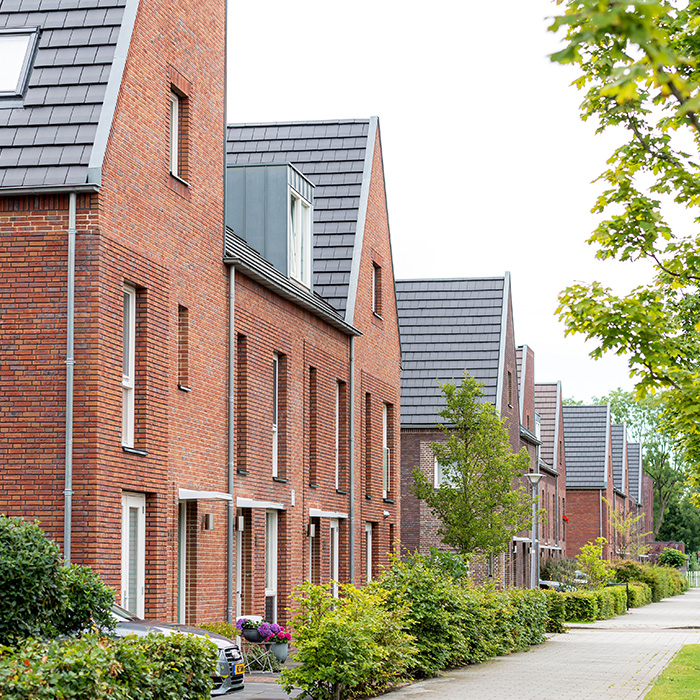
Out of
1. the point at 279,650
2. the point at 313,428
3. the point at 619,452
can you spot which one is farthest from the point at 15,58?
the point at 619,452

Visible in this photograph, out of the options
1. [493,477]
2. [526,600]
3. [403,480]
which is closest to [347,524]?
[526,600]

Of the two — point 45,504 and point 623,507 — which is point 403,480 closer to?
point 45,504

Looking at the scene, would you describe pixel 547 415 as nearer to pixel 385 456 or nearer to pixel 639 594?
pixel 639 594

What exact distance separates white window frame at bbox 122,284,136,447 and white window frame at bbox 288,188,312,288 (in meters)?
8.13

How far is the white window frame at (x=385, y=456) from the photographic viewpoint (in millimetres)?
29952

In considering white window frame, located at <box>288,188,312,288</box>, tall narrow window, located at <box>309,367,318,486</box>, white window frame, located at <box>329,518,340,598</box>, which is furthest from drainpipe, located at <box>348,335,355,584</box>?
white window frame, located at <box>288,188,312,288</box>

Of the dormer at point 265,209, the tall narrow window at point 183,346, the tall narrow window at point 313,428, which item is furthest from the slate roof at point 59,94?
the tall narrow window at point 313,428

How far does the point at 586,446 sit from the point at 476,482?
45027 mm

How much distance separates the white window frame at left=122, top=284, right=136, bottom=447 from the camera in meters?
15.6

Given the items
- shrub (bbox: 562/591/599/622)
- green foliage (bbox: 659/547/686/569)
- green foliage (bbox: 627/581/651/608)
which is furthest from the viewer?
green foliage (bbox: 659/547/686/569)

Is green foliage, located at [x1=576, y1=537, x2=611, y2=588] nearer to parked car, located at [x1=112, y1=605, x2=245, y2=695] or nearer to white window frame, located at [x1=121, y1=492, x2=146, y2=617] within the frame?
white window frame, located at [x1=121, y1=492, x2=146, y2=617]

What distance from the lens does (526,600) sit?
80.0ft

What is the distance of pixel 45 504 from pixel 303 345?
10.2m

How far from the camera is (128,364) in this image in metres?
15.7
